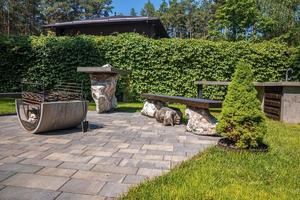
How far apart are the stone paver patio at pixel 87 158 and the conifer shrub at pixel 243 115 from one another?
66 cm

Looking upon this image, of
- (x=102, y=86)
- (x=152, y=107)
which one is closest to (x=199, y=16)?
(x=102, y=86)

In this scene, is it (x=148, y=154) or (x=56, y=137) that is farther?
(x=56, y=137)

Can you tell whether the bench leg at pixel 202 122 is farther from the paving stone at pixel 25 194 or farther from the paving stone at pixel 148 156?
the paving stone at pixel 25 194

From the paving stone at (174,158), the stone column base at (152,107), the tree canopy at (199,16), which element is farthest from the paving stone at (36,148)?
the tree canopy at (199,16)

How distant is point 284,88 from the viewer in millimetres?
7410

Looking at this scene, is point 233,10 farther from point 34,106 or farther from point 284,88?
point 34,106

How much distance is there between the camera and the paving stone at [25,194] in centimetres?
243

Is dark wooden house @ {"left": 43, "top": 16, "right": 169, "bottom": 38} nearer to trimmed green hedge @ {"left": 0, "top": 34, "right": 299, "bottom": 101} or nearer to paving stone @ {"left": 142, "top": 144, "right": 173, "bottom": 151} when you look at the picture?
trimmed green hedge @ {"left": 0, "top": 34, "right": 299, "bottom": 101}

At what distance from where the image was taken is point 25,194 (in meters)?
2.50

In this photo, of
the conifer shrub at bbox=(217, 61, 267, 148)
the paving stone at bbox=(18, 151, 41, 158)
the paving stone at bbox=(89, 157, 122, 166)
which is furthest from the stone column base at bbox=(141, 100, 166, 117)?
the paving stone at bbox=(18, 151, 41, 158)

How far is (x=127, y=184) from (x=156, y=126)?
3623 millimetres

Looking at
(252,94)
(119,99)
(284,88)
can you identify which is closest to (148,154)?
(252,94)

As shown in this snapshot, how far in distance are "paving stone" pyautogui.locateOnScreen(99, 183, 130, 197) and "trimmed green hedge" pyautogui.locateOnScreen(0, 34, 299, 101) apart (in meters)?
8.68

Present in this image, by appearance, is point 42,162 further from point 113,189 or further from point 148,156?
point 148,156
